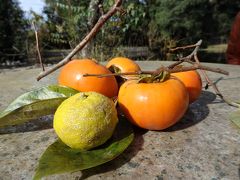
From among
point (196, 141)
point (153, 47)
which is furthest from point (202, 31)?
point (196, 141)

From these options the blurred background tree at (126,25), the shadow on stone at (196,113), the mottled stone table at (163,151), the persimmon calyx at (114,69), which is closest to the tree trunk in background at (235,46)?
the blurred background tree at (126,25)

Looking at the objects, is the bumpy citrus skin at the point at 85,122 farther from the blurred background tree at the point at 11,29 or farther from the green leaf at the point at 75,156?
the blurred background tree at the point at 11,29

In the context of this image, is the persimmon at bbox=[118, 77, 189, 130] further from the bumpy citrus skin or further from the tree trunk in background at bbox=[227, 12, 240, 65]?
the tree trunk in background at bbox=[227, 12, 240, 65]

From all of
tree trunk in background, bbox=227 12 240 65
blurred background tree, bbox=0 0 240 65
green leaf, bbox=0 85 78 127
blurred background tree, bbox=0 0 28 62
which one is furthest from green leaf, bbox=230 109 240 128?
blurred background tree, bbox=0 0 28 62

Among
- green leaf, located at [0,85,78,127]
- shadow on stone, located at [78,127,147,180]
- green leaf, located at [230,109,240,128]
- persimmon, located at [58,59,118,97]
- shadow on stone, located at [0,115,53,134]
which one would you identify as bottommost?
shadow on stone, located at [78,127,147,180]

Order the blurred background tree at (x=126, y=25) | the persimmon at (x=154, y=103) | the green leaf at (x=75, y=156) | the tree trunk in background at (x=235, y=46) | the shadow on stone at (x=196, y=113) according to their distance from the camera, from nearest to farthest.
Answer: the green leaf at (x=75, y=156) < the persimmon at (x=154, y=103) < the shadow on stone at (x=196, y=113) < the tree trunk in background at (x=235, y=46) < the blurred background tree at (x=126, y=25)

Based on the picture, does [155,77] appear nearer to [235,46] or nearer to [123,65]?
[123,65]
